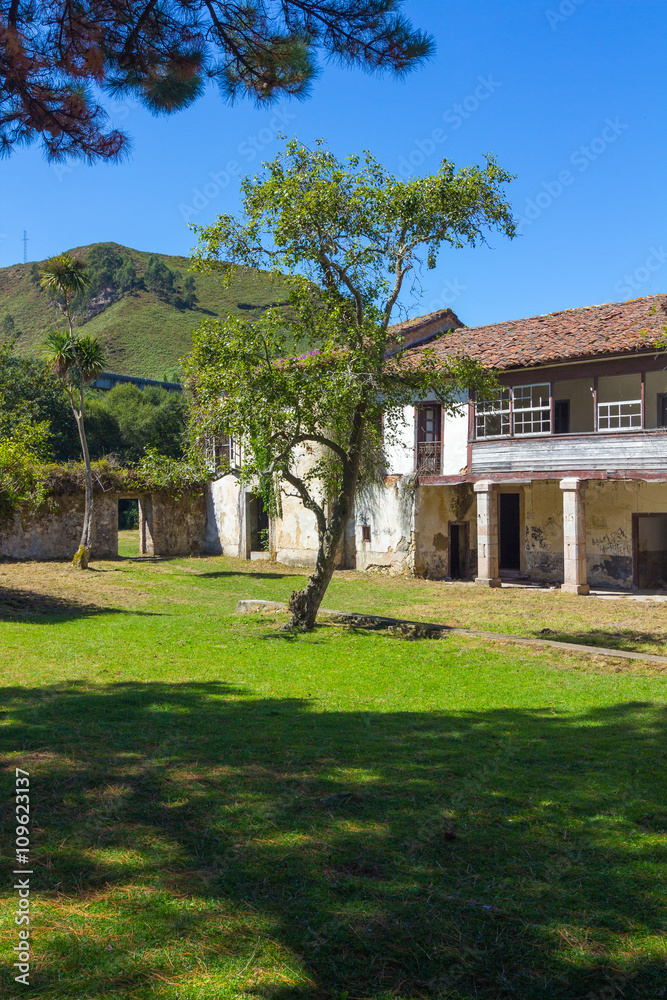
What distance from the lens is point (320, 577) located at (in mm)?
12828

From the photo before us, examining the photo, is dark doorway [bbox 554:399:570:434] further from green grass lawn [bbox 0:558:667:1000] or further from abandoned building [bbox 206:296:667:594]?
green grass lawn [bbox 0:558:667:1000]

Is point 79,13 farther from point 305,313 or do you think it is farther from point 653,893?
point 653,893

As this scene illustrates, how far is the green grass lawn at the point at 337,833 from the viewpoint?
2752 millimetres

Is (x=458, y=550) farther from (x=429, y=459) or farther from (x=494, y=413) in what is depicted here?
(x=494, y=413)

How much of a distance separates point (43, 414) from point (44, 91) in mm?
36669

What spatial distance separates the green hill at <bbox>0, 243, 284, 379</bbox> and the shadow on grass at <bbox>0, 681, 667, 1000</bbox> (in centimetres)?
6548

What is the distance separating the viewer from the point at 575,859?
366 centimetres

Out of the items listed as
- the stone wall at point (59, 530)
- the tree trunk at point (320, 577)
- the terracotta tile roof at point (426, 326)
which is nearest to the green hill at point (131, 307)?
the stone wall at point (59, 530)

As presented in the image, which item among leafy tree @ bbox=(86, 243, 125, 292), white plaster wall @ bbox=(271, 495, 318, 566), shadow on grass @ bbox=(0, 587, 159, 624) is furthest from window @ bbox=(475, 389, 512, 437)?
leafy tree @ bbox=(86, 243, 125, 292)

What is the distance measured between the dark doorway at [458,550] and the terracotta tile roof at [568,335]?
5602 millimetres

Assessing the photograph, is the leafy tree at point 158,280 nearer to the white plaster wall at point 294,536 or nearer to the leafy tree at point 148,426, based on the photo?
the leafy tree at point 148,426

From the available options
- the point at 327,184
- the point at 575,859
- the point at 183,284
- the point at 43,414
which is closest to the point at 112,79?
the point at 327,184

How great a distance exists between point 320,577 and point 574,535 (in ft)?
30.6

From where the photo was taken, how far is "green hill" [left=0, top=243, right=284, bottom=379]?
258ft
